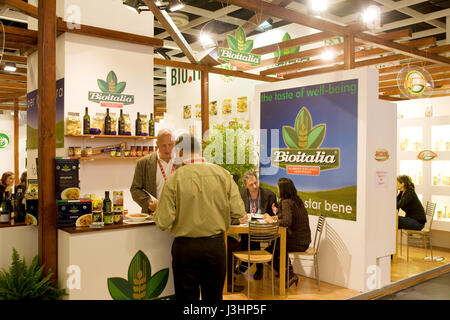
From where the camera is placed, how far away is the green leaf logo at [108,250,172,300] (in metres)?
3.44

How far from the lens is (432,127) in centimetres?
780

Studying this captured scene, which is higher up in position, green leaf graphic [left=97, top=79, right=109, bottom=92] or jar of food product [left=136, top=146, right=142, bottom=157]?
green leaf graphic [left=97, top=79, right=109, bottom=92]

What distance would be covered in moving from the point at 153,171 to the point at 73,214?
3.35 feet

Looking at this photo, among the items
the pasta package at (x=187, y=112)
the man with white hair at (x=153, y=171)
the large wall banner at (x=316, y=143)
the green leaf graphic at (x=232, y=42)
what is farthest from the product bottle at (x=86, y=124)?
the pasta package at (x=187, y=112)

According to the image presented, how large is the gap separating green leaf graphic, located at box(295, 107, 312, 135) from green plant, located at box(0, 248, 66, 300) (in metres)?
3.75

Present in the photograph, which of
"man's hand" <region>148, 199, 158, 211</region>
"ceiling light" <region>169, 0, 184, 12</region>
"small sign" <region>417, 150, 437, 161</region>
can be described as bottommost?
"man's hand" <region>148, 199, 158, 211</region>

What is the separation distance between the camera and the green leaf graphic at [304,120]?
579cm

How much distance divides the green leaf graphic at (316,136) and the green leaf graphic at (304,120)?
84 mm

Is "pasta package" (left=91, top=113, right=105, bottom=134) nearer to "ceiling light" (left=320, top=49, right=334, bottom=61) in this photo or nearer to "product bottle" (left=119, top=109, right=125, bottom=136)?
"product bottle" (left=119, top=109, right=125, bottom=136)

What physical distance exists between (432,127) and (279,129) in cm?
339

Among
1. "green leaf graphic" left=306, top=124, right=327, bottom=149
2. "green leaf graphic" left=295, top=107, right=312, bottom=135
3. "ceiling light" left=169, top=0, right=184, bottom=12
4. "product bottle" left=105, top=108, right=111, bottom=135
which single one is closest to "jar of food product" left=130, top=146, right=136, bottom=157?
"product bottle" left=105, top=108, right=111, bottom=135

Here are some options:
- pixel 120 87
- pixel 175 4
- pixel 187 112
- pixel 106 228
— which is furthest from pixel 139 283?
pixel 187 112

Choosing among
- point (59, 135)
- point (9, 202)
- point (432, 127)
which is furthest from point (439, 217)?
point (9, 202)
